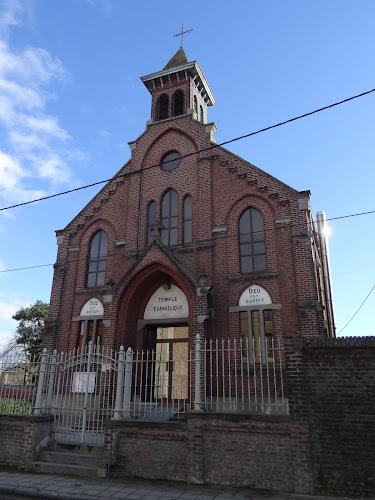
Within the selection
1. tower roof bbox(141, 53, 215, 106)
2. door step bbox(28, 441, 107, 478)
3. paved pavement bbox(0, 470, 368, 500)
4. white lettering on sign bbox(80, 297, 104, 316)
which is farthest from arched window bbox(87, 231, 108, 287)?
paved pavement bbox(0, 470, 368, 500)

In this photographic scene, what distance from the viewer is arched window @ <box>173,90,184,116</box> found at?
19906mm

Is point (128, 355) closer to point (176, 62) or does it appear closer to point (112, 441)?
point (112, 441)

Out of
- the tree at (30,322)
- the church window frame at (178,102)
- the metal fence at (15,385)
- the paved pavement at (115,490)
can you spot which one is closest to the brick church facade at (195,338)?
the church window frame at (178,102)

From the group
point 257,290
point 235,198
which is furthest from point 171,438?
point 235,198

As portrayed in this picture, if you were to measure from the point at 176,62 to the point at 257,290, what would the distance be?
14.7 meters

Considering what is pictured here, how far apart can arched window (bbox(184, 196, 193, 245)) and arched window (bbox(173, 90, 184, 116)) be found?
543 cm

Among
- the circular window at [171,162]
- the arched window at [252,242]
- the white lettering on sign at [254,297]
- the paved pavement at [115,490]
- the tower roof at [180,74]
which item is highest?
the tower roof at [180,74]

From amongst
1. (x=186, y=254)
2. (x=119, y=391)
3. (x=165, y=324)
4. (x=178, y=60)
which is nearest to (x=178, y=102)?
(x=178, y=60)

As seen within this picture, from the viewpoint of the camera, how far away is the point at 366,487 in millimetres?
7004

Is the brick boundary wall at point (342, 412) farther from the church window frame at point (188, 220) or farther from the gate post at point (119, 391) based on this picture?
the church window frame at point (188, 220)

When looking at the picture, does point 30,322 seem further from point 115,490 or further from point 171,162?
point 115,490

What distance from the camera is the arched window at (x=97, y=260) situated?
17.8 metres

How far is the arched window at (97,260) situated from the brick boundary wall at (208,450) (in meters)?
9.33

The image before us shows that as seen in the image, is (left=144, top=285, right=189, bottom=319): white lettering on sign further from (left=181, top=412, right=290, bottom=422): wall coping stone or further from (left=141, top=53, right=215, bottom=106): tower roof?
(left=141, top=53, right=215, bottom=106): tower roof
